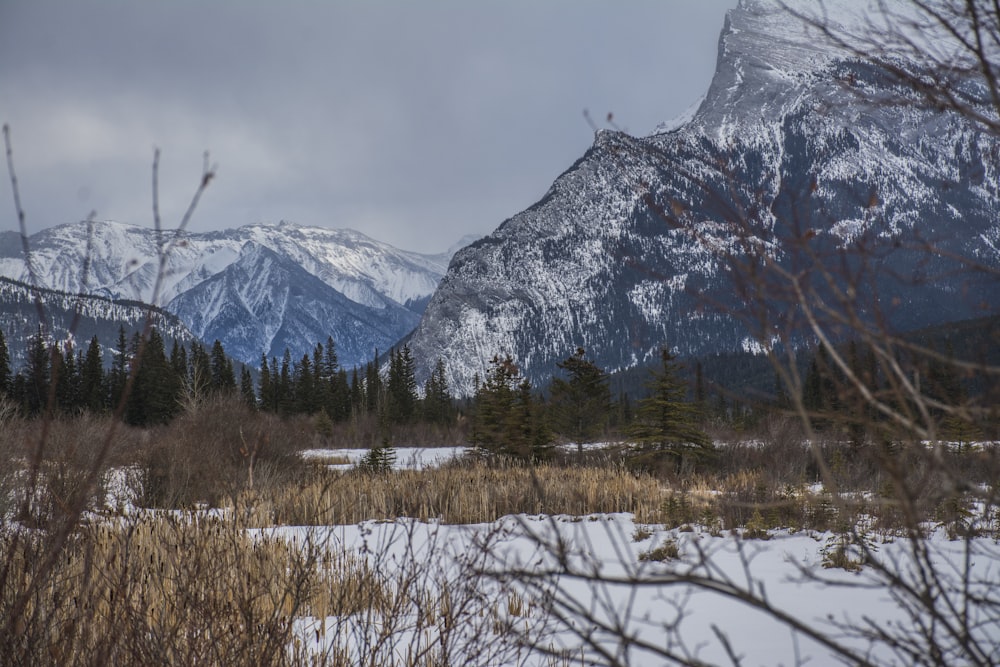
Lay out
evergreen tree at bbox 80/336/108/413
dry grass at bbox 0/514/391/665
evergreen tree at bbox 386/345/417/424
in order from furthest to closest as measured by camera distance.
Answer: evergreen tree at bbox 386/345/417/424, evergreen tree at bbox 80/336/108/413, dry grass at bbox 0/514/391/665

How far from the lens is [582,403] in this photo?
1853 cm

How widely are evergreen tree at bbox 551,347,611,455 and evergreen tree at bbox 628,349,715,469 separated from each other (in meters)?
4.17

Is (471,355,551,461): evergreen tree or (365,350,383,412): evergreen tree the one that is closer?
(471,355,551,461): evergreen tree

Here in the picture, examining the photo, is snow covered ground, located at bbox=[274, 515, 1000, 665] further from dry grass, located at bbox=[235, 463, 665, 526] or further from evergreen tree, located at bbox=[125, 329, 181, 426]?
evergreen tree, located at bbox=[125, 329, 181, 426]

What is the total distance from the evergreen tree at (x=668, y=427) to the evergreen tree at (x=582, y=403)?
417 cm

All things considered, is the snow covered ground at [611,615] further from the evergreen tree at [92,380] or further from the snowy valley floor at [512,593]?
the evergreen tree at [92,380]

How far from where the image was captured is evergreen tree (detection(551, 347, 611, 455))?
18312 mm

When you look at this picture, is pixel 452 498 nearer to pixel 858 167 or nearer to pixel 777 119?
pixel 858 167

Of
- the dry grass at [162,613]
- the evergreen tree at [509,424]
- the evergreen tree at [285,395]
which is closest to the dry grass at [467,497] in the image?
the dry grass at [162,613]

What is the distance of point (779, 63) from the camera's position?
143250 millimetres

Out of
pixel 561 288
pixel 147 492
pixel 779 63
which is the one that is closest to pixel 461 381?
pixel 561 288

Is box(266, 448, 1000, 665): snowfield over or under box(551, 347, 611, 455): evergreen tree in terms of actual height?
under

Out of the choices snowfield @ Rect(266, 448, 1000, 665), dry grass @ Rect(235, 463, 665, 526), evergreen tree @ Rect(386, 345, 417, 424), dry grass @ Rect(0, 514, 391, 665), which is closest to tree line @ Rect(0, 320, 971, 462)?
evergreen tree @ Rect(386, 345, 417, 424)

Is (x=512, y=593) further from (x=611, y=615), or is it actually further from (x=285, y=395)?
(x=285, y=395)
